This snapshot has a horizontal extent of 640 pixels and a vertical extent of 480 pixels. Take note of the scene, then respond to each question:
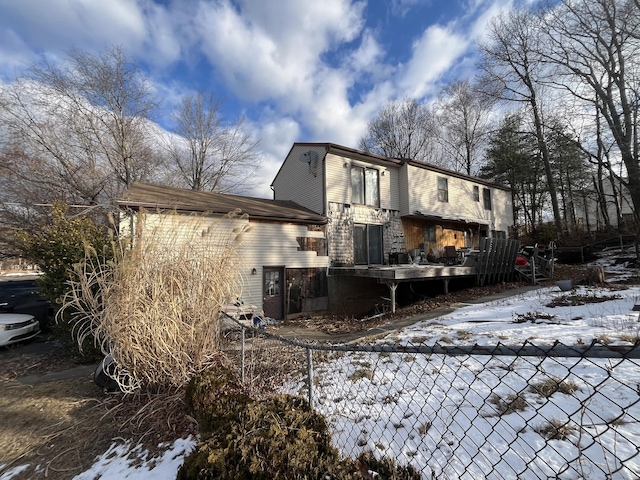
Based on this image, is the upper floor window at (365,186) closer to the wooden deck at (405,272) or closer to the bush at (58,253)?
the wooden deck at (405,272)

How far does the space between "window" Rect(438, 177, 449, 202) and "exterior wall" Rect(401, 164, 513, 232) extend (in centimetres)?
22

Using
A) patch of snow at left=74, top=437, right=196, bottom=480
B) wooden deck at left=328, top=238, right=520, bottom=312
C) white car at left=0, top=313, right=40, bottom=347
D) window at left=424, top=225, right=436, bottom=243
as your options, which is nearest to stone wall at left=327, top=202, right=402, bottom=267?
wooden deck at left=328, top=238, right=520, bottom=312

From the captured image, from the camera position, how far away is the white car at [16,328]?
7.05m

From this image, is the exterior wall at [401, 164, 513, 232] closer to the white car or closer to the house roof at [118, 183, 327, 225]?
the house roof at [118, 183, 327, 225]

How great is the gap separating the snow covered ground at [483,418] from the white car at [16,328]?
6534mm

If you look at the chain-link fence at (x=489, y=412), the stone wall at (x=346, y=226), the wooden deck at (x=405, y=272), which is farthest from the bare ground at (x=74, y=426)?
the stone wall at (x=346, y=226)

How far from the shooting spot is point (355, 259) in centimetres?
1316

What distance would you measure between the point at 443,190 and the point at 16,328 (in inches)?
718

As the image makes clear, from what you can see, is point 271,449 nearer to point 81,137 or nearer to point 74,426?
point 74,426

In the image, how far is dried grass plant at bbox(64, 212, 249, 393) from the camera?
10.6 ft

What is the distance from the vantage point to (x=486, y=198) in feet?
63.2

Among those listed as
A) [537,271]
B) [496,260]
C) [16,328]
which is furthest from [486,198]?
[16,328]

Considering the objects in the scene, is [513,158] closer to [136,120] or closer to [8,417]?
[136,120]

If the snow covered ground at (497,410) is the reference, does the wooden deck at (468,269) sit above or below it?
above
